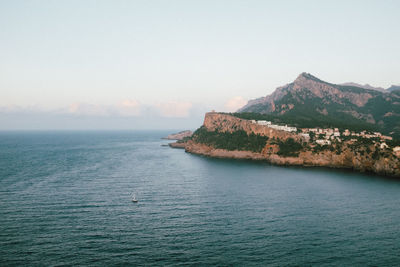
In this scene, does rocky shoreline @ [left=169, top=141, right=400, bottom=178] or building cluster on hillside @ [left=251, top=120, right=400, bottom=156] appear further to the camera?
building cluster on hillside @ [left=251, top=120, right=400, bottom=156]

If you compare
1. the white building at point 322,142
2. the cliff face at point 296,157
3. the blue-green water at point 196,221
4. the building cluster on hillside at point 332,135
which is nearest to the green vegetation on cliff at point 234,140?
the cliff face at point 296,157

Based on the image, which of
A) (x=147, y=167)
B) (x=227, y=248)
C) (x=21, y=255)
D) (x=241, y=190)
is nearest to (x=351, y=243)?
(x=227, y=248)

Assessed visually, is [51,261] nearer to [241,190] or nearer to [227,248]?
[227,248]

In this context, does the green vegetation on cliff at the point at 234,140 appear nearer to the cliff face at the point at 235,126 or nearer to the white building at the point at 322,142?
the cliff face at the point at 235,126

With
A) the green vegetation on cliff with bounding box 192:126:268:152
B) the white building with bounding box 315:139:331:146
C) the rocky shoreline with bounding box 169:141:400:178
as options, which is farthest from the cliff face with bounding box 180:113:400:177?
the white building with bounding box 315:139:331:146

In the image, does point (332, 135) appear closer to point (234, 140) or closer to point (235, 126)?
point (234, 140)

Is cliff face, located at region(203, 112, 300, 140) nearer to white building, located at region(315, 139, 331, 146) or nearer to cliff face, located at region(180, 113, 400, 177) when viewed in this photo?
cliff face, located at region(180, 113, 400, 177)
